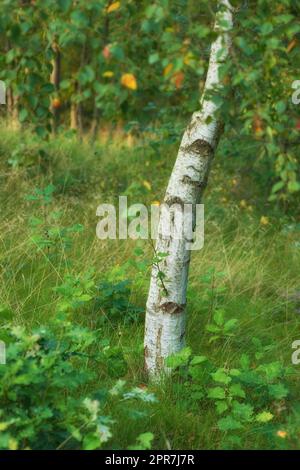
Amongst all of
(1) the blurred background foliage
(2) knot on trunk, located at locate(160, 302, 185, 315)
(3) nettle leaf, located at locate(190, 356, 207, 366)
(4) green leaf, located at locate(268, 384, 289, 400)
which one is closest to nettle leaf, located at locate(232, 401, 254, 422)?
(4) green leaf, located at locate(268, 384, 289, 400)

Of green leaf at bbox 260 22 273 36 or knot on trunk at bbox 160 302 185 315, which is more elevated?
green leaf at bbox 260 22 273 36

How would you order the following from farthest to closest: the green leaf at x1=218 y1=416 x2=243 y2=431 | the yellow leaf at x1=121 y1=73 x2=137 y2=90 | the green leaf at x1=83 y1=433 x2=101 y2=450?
the green leaf at x1=218 y1=416 x2=243 y2=431
the green leaf at x1=83 y1=433 x2=101 y2=450
the yellow leaf at x1=121 y1=73 x2=137 y2=90

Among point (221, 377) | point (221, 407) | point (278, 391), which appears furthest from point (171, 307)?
point (278, 391)

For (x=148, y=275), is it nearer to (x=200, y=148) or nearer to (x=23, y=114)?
(x=200, y=148)

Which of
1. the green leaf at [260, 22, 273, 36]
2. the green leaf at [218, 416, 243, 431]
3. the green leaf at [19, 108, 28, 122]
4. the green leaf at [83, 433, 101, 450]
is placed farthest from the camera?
the green leaf at [218, 416, 243, 431]

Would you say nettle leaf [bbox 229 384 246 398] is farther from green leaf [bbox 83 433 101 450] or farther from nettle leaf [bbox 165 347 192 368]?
green leaf [bbox 83 433 101 450]

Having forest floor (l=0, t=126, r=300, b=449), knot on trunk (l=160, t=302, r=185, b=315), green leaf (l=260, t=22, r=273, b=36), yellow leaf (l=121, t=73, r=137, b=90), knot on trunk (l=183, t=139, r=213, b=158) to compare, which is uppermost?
green leaf (l=260, t=22, r=273, b=36)

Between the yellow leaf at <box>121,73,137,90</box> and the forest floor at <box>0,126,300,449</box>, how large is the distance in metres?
0.72

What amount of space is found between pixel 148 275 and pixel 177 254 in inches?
56.4

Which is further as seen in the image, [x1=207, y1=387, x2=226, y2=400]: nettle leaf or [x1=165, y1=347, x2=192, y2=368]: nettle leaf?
[x1=165, y1=347, x2=192, y2=368]: nettle leaf

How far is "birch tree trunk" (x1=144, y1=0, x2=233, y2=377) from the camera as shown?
374cm

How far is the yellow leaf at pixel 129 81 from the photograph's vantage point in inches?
94.9

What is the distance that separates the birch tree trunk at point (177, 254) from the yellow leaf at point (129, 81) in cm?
127

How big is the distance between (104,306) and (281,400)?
4.39 ft
